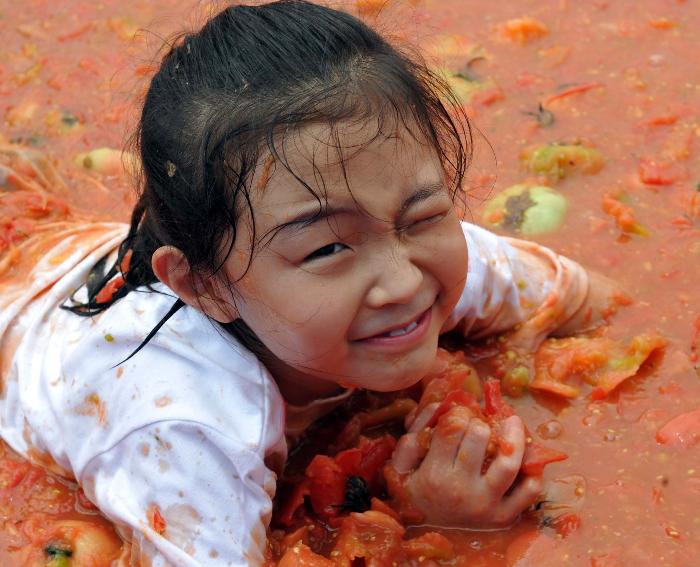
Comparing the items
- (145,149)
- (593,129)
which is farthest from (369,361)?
(593,129)

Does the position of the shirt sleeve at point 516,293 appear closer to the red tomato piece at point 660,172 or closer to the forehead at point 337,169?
the red tomato piece at point 660,172

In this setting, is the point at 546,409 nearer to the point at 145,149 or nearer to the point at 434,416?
the point at 434,416

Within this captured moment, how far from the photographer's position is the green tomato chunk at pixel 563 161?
3.43 meters

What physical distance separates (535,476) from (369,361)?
496 mm

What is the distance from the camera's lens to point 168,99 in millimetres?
2104

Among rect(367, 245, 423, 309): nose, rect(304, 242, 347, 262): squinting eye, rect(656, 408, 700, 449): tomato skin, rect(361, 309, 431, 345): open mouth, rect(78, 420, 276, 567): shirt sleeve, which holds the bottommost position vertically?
rect(656, 408, 700, 449): tomato skin

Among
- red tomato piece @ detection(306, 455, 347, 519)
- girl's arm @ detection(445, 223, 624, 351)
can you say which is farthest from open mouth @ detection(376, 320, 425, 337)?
girl's arm @ detection(445, 223, 624, 351)

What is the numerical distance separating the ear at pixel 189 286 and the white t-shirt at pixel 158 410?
7 centimetres

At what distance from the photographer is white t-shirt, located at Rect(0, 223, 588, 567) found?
7.16ft

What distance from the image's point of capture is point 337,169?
195 centimetres

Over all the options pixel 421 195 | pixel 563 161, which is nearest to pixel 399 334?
pixel 421 195

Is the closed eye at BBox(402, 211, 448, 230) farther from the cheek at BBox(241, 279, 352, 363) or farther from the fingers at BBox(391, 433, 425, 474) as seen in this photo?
the fingers at BBox(391, 433, 425, 474)

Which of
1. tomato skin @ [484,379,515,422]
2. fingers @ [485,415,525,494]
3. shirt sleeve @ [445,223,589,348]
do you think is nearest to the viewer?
fingers @ [485,415,525,494]

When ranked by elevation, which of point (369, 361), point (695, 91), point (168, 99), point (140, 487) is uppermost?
point (168, 99)
